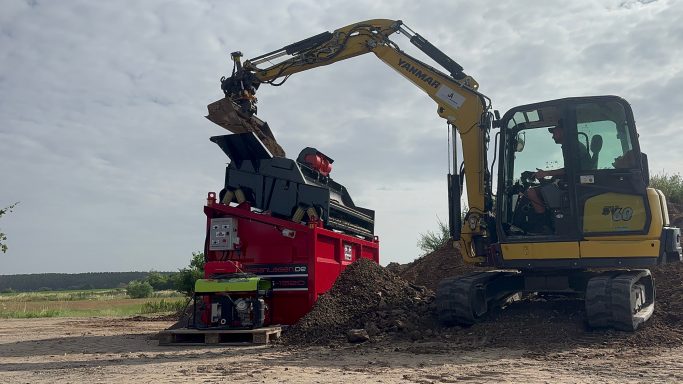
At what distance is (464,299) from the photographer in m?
8.60

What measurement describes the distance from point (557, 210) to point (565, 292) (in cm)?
154

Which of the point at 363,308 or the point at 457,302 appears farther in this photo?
the point at 363,308

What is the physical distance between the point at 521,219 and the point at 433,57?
3.53 meters

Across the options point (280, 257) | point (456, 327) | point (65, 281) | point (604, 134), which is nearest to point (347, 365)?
point (456, 327)

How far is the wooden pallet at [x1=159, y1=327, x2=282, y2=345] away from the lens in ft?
28.7

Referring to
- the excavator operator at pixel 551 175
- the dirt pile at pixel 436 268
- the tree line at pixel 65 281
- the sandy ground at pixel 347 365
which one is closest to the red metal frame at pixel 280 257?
the sandy ground at pixel 347 365

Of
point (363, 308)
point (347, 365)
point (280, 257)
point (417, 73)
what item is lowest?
point (347, 365)

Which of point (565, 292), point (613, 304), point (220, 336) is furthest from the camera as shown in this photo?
point (565, 292)

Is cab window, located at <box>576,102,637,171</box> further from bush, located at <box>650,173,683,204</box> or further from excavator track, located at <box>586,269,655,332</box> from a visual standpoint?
bush, located at <box>650,173,683,204</box>

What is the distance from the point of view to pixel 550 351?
7305mm

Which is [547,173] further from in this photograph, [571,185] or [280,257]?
[280,257]

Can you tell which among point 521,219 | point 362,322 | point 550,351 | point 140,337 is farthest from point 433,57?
point 140,337

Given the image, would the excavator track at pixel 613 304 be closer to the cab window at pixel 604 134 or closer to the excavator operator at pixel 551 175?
the excavator operator at pixel 551 175

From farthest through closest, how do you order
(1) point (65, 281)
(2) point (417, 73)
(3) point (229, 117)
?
(1) point (65, 281) < (3) point (229, 117) < (2) point (417, 73)
